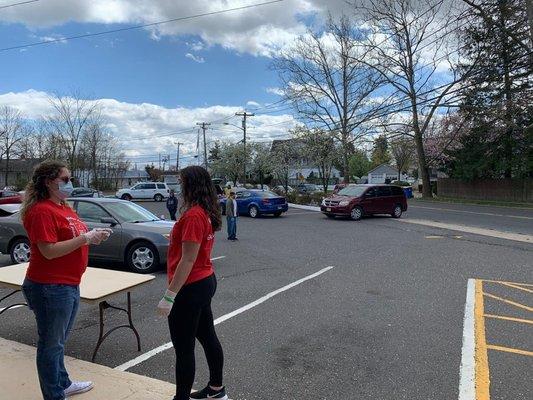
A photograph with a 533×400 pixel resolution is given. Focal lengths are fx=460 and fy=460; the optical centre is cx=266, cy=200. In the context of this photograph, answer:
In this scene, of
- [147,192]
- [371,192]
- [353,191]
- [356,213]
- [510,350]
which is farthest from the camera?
[147,192]

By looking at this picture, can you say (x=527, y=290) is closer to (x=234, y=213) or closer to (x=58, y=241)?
(x=58, y=241)

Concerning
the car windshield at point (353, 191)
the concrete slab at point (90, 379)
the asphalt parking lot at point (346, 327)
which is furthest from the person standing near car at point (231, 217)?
the concrete slab at point (90, 379)

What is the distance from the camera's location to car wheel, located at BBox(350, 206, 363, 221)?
2061cm

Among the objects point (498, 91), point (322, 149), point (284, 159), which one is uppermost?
point (498, 91)

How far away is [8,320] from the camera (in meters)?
5.62

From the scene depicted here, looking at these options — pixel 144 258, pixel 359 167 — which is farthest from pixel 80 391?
pixel 359 167

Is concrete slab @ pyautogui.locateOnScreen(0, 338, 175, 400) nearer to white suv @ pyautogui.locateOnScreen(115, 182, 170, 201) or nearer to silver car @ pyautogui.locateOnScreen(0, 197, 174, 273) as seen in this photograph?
silver car @ pyautogui.locateOnScreen(0, 197, 174, 273)

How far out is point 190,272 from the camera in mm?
3131

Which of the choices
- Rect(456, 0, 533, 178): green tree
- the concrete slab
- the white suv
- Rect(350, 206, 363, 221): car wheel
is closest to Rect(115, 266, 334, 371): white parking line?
the concrete slab

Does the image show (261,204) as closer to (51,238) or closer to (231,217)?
(231,217)

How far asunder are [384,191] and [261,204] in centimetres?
595

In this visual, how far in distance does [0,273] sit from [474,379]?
16.0 feet

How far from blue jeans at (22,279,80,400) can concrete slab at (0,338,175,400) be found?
1.36 feet

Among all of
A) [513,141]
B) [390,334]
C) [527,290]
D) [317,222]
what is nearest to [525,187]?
[513,141]
